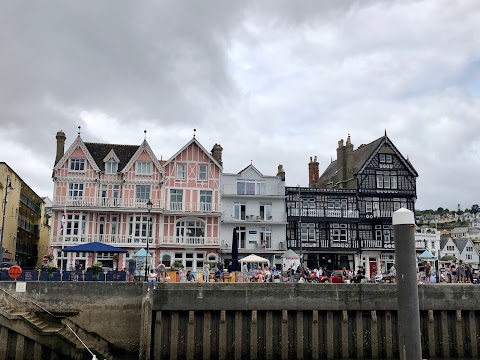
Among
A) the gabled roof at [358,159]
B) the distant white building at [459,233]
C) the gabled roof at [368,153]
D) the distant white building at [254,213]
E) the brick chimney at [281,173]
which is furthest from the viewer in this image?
the distant white building at [459,233]

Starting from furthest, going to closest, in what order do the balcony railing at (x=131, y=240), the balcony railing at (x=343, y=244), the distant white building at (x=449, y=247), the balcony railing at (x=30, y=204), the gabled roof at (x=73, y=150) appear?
the distant white building at (x=449, y=247), the balcony railing at (x=30, y=204), the balcony railing at (x=343, y=244), the gabled roof at (x=73, y=150), the balcony railing at (x=131, y=240)

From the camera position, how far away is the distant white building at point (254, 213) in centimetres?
4691

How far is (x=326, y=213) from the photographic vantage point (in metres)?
50.0

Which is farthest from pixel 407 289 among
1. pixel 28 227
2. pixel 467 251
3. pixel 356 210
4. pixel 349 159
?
pixel 467 251

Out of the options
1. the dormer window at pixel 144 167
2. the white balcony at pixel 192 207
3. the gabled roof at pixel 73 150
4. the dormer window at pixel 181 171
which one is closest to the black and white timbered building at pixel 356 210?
the white balcony at pixel 192 207

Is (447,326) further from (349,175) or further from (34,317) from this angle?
(349,175)

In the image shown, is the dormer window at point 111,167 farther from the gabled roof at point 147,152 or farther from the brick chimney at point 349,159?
the brick chimney at point 349,159

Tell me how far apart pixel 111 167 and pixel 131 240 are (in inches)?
266

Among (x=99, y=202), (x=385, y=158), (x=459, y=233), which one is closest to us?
(x=99, y=202)

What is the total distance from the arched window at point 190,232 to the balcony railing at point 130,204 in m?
1.21

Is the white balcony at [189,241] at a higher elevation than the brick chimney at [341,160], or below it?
below

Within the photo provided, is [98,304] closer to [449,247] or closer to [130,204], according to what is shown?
[130,204]

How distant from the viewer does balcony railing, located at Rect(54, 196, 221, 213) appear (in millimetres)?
42500

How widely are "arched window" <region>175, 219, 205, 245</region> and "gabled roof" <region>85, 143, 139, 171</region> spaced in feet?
24.9
